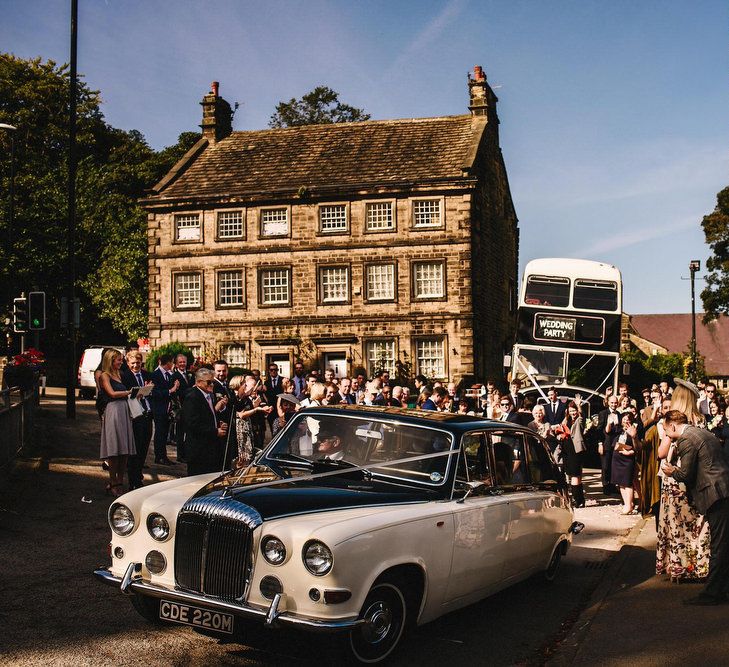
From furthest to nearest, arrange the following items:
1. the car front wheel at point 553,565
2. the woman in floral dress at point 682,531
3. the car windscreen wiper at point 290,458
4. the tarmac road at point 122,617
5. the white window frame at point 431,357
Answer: the white window frame at point 431,357 → the car front wheel at point 553,565 → the woman in floral dress at point 682,531 → the car windscreen wiper at point 290,458 → the tarmac road at point 122,617

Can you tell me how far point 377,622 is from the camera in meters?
5.86

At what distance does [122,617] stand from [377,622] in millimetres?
2131

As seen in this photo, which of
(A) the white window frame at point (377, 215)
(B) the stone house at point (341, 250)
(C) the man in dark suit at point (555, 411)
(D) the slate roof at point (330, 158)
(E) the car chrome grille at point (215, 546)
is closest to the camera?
(E) the car chrome grille at point (215, 546)

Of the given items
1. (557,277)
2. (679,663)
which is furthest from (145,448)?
(557,277)

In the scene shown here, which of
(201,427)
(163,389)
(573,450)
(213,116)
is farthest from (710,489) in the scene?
(213,116)

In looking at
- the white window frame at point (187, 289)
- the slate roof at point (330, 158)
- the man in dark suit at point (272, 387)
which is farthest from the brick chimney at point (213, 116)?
the man in dark suit at point (272, 387)

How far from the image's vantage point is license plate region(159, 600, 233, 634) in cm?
560

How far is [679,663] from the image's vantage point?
5.97m

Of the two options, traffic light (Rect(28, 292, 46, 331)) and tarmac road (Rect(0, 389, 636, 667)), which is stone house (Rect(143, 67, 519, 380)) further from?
Answer: tarmac road (Rect(0, 389, 636, 667))

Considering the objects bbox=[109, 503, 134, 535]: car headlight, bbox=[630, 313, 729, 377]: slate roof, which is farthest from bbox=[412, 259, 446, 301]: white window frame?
bbox=[630, 313, 729, 377]: slate roof

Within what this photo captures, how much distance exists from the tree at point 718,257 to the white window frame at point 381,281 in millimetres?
21020

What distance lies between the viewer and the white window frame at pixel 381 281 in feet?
125

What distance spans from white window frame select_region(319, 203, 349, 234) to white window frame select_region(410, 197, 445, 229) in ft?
9.43

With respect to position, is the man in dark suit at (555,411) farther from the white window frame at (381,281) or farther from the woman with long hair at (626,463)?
the white window frame at (381,281)
